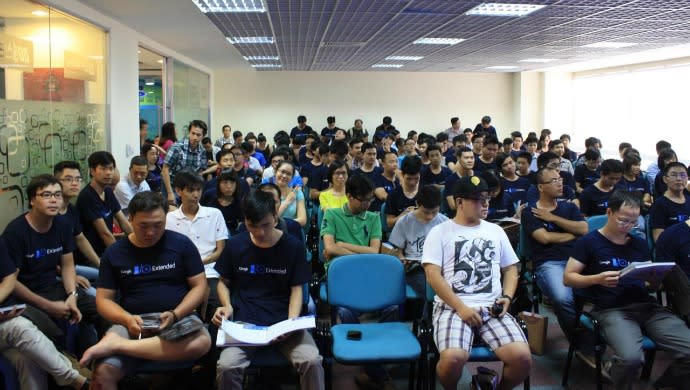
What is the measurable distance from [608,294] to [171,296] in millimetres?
2574

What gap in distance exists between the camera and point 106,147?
265 inches

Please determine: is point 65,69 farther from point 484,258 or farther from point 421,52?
point 421,52

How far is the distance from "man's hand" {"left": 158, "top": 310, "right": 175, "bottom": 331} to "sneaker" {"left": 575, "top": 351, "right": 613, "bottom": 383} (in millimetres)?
2446

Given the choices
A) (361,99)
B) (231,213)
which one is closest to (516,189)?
(231,213)

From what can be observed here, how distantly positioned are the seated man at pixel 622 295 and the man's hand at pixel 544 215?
79 centimetres

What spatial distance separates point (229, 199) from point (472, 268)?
8.23 feet

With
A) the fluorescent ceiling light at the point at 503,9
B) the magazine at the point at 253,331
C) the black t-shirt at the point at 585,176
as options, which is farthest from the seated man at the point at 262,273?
the black t-shirt at the point at 585,176

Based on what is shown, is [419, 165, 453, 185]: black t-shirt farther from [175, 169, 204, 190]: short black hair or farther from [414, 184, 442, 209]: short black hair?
[175, 169, 204, 190]: short black hair

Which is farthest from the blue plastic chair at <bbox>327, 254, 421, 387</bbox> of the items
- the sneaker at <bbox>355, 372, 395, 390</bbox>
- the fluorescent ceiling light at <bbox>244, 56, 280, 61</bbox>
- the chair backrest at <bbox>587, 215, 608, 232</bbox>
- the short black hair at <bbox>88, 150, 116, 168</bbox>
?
the fluorescent ceiling light at <bbox>244, 56, 280, 61</bbox>

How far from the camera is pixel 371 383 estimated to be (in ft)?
11.6

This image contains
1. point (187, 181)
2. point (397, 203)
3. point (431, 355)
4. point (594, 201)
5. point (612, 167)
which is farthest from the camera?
point (594, 201)

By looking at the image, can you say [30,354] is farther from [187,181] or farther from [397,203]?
[397,203]

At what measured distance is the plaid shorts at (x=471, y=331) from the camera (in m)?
3.04

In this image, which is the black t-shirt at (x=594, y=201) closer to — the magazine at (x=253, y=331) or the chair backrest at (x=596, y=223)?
the chair backrest at (x=596, y=223)
